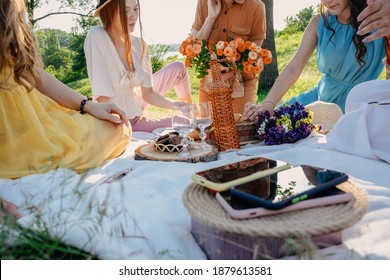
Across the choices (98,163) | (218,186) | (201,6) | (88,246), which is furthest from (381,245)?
(201,6)

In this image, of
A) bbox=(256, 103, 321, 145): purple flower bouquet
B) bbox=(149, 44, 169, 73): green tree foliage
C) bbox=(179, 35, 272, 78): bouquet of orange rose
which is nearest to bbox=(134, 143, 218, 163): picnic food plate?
bbox=(256, 103, 321, 145): purple flower bouquet

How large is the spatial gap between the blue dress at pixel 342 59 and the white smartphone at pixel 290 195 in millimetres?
2628

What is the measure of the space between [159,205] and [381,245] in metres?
0.94

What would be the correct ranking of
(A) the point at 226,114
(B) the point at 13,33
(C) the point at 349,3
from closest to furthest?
(B) the point at 13,33
(A) the point at 226,114
(C) the point at 349,3

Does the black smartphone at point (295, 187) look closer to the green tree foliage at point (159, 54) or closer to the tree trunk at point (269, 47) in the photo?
the tree trunk at point (269, 47)

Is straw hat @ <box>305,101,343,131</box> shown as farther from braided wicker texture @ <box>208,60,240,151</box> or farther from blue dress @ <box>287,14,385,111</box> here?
braided wicker texture @ <box>208,60,240,151</box>

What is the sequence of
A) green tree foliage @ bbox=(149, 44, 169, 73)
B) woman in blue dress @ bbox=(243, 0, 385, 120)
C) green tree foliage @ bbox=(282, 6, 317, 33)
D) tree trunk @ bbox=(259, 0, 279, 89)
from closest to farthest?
woman in blue dress @ bbox=(243, 0, 385, 120) < tree trunk @ bbox=(259, 0, 279, 89) < green tree foliage @ bbox=(149, 44, 169, 73) < green tree foliage @ bbox=(282, 6, 317, 33)

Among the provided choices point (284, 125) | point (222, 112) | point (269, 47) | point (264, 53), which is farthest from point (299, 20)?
point (222, 112)

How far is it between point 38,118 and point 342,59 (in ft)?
9.17

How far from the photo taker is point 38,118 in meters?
2.71

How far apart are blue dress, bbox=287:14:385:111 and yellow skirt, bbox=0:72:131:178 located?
7.25ft

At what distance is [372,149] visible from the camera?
2707 mm

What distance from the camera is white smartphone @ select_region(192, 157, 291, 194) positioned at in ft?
5.30
